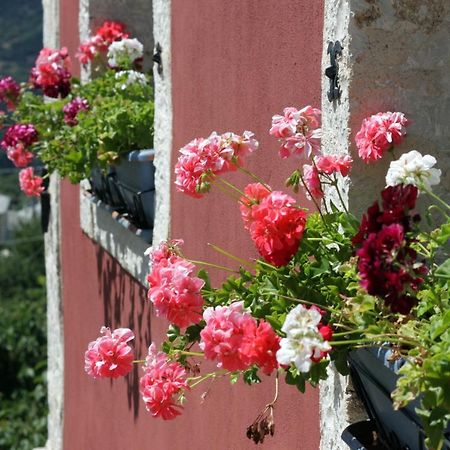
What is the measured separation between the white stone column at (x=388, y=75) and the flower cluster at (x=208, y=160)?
10.1 inches

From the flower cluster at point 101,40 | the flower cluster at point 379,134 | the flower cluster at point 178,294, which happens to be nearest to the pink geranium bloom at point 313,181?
the flower cluster at point 379,134

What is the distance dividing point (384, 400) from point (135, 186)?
298cm

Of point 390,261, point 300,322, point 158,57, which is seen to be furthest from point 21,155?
point 390,261

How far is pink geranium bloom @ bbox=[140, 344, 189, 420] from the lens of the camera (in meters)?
2.33

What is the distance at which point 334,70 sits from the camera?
101 inches

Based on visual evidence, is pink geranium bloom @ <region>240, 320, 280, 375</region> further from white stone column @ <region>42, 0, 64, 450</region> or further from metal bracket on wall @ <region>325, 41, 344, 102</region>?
white stone column @ <region>42, 0, 64, 450</region>

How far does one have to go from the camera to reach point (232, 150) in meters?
2.45

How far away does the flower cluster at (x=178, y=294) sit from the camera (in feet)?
7.36

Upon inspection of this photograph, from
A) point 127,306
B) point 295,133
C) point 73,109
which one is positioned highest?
point 73,109

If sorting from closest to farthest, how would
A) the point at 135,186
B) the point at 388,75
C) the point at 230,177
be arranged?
the point at 388,75 < the point at 230,177 < the point at 135,186

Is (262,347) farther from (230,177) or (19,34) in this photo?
(19,34)

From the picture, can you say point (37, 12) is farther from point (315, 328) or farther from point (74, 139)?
point (315, 328)

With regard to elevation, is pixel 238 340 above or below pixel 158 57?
below

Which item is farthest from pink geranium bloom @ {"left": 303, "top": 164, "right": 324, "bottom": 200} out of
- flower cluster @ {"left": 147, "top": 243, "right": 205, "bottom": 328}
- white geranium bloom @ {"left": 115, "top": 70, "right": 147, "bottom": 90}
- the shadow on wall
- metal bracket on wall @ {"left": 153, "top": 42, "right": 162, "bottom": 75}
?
white geranium bloom @ {"left": 115, "top": 70, "right": 147, "bottom": 90}
